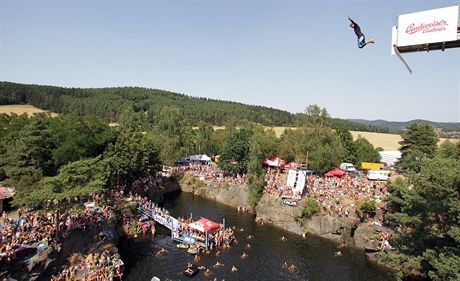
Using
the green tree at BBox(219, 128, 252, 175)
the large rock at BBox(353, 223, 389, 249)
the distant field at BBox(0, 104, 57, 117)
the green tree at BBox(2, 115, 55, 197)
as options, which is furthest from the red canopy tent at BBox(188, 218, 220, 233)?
the distant field at BBox(0, 104, 57, 117)

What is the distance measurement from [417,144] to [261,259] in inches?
1931

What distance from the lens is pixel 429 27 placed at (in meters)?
19.5

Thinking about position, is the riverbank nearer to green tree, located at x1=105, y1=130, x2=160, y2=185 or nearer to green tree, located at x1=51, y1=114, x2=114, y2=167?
green tree, located at x1=105, y1=130, x2=160, y2=185

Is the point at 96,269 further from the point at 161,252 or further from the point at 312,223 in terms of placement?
the point at 312,223

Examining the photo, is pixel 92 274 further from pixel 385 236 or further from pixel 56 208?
pixel 385 236

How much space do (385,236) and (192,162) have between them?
57529mm

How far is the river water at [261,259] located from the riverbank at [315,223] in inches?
50.4

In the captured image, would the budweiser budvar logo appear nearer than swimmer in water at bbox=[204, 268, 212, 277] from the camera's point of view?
Yes

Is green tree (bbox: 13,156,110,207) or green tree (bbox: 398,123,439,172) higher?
green tree (bbox: 398,123,439,172)

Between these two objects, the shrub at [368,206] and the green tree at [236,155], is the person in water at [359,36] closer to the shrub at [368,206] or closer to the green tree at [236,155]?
the shrub at [368,206]

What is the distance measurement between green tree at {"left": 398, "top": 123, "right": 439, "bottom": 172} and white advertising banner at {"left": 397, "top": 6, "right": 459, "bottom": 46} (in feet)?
186

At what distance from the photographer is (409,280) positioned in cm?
3534

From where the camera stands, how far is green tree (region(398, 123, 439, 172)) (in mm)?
70562

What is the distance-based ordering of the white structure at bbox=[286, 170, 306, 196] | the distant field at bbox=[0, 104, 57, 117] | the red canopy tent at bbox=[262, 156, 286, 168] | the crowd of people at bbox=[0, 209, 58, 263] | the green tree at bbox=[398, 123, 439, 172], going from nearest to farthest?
the crowd of people at bbox=[0, 209, 58, 263]
the white structure at bbox=[286, 170, 306, 196]
the green tree at bbox=[398, 123, 439, 172]
the red canopy tent at bbox=[262, 156, 286, 168]
the distant field at bbox=[0, 104, 57, 117]
